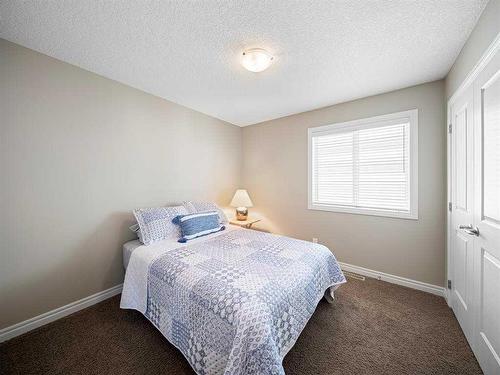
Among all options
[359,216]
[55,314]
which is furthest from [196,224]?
[359,216]

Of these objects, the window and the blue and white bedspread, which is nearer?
the blue and white bedspread

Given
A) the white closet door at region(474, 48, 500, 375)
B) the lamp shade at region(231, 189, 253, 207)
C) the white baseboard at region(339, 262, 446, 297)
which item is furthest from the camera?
the lamp shade at region(231, 189, 253, 207)

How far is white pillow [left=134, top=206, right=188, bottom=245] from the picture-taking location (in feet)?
7.16

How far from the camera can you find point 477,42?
1433mm

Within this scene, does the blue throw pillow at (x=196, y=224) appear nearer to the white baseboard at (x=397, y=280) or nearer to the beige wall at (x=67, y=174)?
the beige wall at (x=67, y=174)

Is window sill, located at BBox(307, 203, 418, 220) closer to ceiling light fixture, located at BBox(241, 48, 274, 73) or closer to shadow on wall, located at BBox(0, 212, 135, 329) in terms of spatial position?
ceiling light fixture, located at BBox(241, 48, 274, 73)

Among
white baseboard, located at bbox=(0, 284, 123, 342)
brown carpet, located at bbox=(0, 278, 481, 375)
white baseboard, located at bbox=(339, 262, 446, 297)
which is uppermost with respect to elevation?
white baseboard, located at bbox=(339, 262, 446, 297)

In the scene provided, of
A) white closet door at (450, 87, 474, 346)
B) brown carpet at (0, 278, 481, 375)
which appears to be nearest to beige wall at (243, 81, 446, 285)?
white closet door at (450, 87, 474, 346)

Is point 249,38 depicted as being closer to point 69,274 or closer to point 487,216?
point 487,216

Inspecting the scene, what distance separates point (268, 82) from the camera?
2320 millimetres

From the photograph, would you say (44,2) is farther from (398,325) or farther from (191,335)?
(398,325)

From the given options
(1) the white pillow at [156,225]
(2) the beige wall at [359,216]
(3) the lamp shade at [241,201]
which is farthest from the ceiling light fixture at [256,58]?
(3) the lamp shade at [241,201]

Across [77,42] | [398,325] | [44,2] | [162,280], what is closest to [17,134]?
[77,42]

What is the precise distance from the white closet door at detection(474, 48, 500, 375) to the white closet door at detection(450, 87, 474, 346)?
0.11 metres
